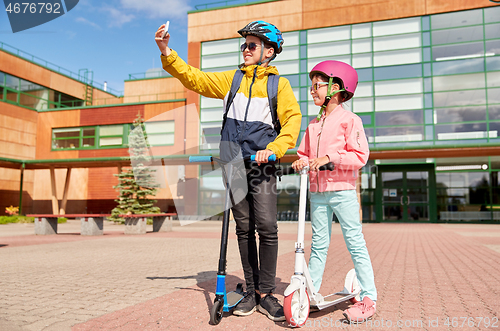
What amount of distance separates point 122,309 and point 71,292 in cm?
105

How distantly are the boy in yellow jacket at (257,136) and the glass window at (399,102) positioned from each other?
21084mm

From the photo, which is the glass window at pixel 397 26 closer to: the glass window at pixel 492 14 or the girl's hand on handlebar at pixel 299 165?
the glass window at pixel 492 14

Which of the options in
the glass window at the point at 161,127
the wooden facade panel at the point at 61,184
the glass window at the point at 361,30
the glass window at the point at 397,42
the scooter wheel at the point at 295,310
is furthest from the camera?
the wooden facade panel at the point at 61,184

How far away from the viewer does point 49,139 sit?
30578 millimetres

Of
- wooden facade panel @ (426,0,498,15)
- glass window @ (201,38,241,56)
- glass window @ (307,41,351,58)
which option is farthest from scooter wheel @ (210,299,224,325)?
glass window @ (201,38,241,56)

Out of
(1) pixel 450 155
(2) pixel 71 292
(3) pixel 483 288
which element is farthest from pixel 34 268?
(1) pixel 450 155

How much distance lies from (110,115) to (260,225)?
28519 millimetres

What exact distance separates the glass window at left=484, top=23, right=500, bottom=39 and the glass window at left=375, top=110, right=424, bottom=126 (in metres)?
5.42

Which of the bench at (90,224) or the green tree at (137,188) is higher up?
the green tree at (137,188)

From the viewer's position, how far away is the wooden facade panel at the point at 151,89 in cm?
3359

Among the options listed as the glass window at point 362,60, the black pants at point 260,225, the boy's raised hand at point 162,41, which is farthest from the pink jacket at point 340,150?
the glass window at point 362,60

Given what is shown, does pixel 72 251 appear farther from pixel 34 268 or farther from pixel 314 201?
pixel 314 201

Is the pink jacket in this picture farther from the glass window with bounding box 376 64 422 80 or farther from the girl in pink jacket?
the glass window with bounding box 376 64 422 80

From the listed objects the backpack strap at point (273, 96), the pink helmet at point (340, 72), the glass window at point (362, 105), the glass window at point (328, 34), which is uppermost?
the glass window at point (328, 34)
